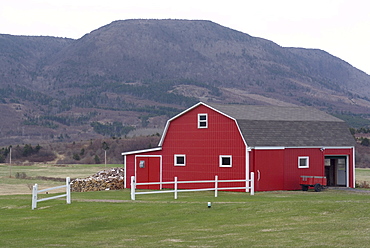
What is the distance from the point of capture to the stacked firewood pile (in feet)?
152

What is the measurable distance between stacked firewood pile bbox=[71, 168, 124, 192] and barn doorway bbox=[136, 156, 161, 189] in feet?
10.4

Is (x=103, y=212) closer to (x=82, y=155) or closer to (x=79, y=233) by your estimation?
(x=79, y=233)

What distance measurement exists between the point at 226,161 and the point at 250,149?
2.02m

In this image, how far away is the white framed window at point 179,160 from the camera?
42.2 m

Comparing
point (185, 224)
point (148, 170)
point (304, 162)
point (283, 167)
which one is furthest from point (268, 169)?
point (185, 224)

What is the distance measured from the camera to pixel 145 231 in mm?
22734

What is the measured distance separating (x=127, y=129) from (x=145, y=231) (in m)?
167

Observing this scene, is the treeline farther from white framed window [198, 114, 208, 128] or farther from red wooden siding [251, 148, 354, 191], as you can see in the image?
red wooden siding [251, 148, 354, 191]

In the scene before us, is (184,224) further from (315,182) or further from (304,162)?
(304,162)

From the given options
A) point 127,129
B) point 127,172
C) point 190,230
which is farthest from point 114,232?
Answer: point 127,129

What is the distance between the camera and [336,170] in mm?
43938

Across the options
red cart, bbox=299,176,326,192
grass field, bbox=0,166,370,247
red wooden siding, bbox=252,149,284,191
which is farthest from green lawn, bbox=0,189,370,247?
red cart, bbox=299,176,326,192

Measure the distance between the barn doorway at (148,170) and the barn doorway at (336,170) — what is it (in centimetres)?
1054

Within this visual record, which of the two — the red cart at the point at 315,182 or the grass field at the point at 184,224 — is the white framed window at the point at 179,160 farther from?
the grass field at the point at 184,224
